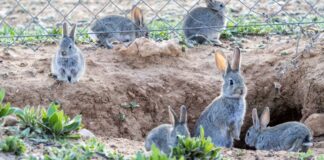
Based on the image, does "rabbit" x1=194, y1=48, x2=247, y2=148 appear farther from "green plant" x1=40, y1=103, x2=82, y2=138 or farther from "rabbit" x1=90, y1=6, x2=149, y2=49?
"green plant" x1=40, y1=103, x2=82, y2=138

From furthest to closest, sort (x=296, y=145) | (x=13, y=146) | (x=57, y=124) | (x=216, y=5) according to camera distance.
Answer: (x=216, y=5)
(x=296, y=145)
(x=57, y=124)
(x=13, y=146)

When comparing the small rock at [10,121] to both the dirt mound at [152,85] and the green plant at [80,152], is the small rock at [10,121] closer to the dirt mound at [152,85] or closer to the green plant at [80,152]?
the green plant at [80,152]

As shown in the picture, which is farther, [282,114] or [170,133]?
[282,114]

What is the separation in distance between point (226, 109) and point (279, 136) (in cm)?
59

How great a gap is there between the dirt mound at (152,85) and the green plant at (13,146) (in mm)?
2013

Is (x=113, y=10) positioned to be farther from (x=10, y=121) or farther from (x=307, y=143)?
(x=10, y=121)

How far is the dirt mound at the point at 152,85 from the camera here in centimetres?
727

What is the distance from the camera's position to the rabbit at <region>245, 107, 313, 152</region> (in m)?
7.18

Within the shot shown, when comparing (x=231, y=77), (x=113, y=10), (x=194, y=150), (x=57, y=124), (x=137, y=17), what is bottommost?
(x=194, y=150)

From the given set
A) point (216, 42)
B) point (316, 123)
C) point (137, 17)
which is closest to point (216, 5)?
point (216, 42)

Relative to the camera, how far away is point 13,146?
4988mm

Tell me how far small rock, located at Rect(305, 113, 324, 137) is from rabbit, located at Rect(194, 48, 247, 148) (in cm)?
68

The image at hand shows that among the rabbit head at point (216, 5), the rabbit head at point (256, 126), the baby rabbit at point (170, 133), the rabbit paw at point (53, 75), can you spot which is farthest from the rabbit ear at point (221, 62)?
the rabbit head at point (216, 5)

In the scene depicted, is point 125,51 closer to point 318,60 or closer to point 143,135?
point 143,135
